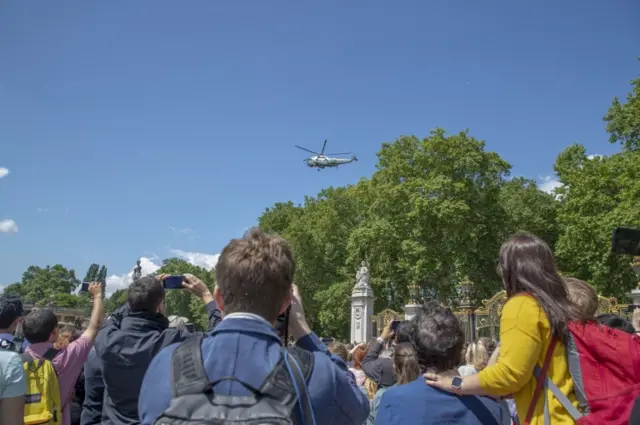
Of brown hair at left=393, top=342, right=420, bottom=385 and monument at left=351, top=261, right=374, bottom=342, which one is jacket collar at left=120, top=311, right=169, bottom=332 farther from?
monument at left=351, top=261, right=374, bottom=342

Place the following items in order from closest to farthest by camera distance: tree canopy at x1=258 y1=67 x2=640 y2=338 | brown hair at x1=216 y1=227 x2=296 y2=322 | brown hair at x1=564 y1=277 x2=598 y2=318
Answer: brown hair at x1=216 y1=227 x2=296 y2=322 < brown hair at x1=564 y1=277 x2=598 y2=318 < tree canopy at x1=258 y1=67 x2=640 y2=338

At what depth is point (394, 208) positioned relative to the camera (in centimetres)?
3372

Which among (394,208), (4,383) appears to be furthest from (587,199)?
(4,383)

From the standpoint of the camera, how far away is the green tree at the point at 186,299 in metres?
60.2

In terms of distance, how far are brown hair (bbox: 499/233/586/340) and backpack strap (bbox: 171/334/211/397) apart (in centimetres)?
189

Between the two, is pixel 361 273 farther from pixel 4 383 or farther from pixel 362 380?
pixel 4 383

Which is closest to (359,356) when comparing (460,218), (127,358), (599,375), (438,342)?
(127,358)

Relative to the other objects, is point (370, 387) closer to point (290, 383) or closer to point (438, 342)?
point (438, 342)

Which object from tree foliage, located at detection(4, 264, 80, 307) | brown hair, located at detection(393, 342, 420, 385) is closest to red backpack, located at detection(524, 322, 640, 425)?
brown hair, located at detection(393, 342, 420, 385)

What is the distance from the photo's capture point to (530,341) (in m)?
2.81

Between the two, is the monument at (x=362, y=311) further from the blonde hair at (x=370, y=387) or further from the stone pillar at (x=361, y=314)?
the blonde hair at (x=370, y=387)

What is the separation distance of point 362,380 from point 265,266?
4512 mm

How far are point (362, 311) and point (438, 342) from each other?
83.6 feet

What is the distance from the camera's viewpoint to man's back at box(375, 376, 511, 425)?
110 inches
